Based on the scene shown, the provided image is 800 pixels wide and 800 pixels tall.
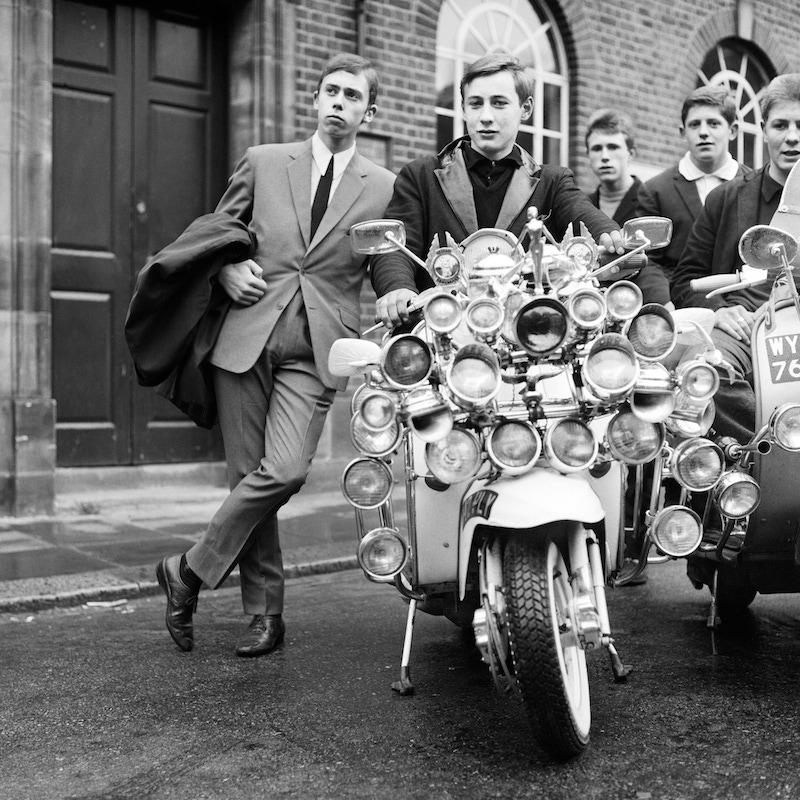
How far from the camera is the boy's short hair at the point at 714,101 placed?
19.4 feet

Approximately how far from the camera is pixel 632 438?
292 centimetres

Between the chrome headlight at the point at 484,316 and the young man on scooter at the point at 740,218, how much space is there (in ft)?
4.54

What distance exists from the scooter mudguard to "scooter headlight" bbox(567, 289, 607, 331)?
0.40m

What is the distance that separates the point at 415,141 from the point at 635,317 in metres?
6.36

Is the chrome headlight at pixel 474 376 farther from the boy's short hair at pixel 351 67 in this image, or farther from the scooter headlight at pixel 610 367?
the boy's short hair at pixel 351 67

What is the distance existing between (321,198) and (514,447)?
1807mm

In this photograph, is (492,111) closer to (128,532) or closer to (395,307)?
(395,307)

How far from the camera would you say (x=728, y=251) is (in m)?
4.54

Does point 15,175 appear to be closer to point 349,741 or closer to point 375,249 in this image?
point 375,249

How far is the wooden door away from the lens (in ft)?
24.8

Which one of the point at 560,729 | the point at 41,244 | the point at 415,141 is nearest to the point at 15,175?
the point at 41,244

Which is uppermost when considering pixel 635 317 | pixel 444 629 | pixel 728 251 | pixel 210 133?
pixel 210 133

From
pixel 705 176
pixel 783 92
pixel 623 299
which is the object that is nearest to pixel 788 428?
pixel 623 299

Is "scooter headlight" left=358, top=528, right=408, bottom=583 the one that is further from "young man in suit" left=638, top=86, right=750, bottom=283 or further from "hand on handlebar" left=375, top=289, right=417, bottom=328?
"young man in suit" left=638, top=86, right=750, bottom=283
